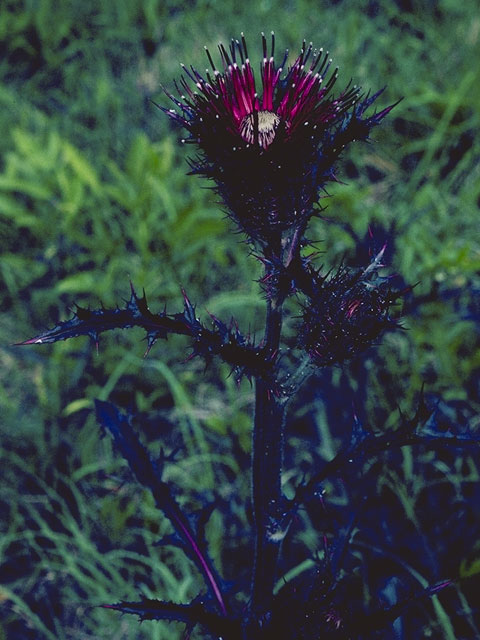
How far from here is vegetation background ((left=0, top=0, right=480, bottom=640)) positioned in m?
2.19

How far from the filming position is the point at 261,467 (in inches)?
52.4

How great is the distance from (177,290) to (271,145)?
199cm

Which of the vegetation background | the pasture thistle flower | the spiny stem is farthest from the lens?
the vegetation background

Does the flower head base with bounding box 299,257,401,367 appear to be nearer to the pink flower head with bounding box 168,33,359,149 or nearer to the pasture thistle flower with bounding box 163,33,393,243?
the pasture thistle flower with bounding box 163,33,393,243

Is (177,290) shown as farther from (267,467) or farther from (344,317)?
(344,317)

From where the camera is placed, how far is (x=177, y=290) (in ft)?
9.78

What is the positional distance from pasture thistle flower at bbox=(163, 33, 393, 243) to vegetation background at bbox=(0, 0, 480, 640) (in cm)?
35

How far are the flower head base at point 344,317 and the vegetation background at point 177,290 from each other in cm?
35

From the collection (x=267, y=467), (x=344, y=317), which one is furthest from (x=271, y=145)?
(x=267, y=467)

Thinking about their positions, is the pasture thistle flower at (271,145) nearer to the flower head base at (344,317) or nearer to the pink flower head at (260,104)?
the pink flower head at (260,104)

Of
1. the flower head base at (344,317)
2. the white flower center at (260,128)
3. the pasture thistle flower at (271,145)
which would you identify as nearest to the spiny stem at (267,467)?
the flower head base at (344,317)

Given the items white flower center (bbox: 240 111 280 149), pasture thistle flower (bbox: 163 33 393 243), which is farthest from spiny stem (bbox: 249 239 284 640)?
white flower center (bbox: 240 111 280 149)

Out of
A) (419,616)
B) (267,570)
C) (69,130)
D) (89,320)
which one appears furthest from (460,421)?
(69,130)

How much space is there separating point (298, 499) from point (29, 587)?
1516mm
